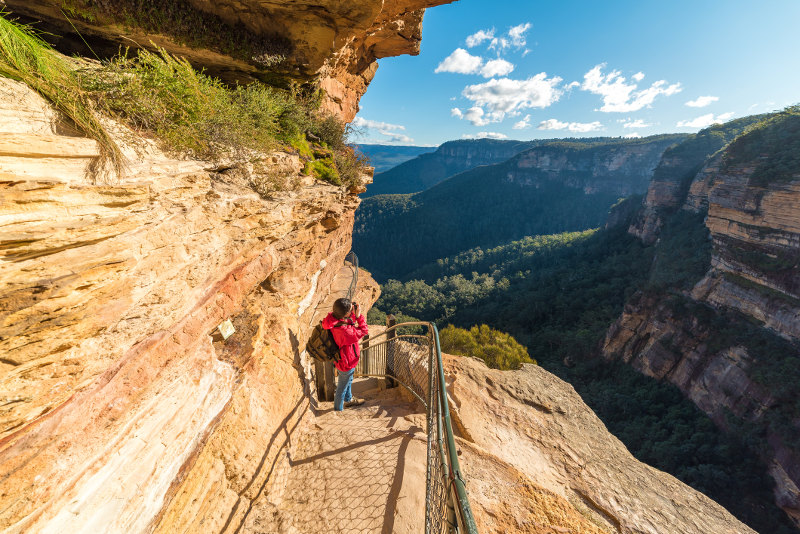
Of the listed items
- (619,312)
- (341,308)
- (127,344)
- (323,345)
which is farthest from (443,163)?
(127,344)

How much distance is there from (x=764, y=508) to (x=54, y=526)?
2855cm

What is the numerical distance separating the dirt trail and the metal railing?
389 millimetres

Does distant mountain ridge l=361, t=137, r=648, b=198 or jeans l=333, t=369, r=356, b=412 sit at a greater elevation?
distant mountain ridge l=361, t=137, r=648, b=198

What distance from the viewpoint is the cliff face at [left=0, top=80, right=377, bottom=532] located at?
1491 millimetres

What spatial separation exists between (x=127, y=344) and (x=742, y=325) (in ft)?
107

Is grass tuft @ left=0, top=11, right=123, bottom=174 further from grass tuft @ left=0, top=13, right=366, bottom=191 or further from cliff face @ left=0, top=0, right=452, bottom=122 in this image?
cliff face @ left=0, top=0, right=452, bottom=122

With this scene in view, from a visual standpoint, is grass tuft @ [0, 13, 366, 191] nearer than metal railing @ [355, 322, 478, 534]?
No

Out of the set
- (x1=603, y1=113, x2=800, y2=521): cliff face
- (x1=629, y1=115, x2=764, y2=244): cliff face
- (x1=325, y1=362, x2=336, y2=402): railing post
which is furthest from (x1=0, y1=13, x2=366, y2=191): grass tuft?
(x1=629, y1=115, x2=764, y2=244): cliff face

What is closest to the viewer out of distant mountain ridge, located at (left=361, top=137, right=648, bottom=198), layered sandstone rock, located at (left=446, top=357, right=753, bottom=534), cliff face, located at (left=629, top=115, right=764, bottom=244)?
layered sandstone rock, located at (left=446, top=357, right=753, bottom=534)

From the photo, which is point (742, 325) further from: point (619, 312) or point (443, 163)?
point (443, 163)

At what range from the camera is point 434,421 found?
313 cm

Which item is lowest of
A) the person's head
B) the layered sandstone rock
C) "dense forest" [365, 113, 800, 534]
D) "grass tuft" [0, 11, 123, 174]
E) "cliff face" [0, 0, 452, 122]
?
"dense forest" [365, 113, 800, 534]

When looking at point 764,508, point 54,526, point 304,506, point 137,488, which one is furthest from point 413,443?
point 764,508

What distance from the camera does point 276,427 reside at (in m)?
3.44
